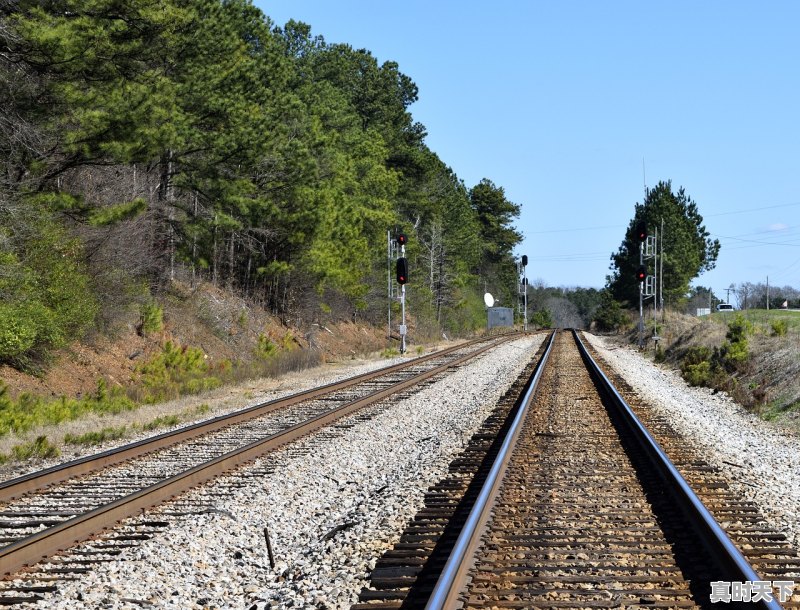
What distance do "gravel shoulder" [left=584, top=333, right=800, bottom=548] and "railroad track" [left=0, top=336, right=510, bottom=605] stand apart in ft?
17.1

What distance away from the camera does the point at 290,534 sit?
7.60 meters

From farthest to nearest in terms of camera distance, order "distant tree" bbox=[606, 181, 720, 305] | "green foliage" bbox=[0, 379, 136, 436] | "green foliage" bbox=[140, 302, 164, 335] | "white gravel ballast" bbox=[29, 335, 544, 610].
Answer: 1. "distant tree" bbox=[606, 181, 720, 305]
2. "green foliage" bbox=[140, 302, 164, 335]
3. "green foliage" bbox=[0, 379, 136, 436]
4. "white gravel ballast" bbox=[29, 335, 544, 610]

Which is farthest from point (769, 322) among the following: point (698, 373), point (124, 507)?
point (124, 507)

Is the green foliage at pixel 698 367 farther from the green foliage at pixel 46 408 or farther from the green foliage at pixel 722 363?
the green foliage at pixel 46 408

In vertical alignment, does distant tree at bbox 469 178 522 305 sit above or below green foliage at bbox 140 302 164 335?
above

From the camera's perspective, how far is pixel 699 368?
24578 millimetres

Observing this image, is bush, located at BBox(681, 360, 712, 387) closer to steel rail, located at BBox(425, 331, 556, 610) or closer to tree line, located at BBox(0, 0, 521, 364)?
steel rail, located at BBox(425, 331, 556, 610)

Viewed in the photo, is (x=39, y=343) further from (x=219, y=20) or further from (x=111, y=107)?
(x=219, y=20)

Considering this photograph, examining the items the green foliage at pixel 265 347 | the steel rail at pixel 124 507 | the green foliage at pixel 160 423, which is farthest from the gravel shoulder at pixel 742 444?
the green foliage at pixel 265 347

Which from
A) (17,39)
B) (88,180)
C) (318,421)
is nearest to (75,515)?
(318,421)

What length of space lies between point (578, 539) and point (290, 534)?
8.11 feet

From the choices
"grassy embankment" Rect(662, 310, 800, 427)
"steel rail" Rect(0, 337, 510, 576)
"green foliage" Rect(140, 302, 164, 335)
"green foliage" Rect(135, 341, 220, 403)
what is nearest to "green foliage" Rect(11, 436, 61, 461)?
"steel rail" Rect(0, 337, 510, 576)

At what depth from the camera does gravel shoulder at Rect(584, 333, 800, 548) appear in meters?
8.14

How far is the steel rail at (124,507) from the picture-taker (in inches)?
258
